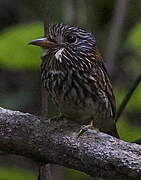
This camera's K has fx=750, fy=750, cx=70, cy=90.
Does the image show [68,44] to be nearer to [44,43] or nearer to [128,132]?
[44,43]

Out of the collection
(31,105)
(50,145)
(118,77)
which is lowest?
(31,105)

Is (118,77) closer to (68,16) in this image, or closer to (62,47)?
(68,16)

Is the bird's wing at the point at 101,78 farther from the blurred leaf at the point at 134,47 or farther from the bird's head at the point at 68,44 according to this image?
the blurred leaf at the point at 134,47

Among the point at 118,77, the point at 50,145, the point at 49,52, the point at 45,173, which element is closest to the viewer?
the point at 50,145

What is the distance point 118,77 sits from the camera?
5.51m

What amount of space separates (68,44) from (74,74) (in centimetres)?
15

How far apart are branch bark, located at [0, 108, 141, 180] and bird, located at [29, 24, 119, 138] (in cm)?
46

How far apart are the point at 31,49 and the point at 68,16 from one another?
94 centimetres

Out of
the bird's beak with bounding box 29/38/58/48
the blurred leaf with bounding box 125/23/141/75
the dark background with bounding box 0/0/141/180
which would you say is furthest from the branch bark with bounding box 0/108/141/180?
the blurred leaf with bounding box 125/23/141/75

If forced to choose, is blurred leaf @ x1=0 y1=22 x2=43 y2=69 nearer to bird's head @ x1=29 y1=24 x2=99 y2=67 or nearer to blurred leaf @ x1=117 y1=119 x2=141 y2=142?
bird's head @ x1=29 y1=24 x2=99 y2=67

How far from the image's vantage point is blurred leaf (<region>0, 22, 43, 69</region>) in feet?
13.2

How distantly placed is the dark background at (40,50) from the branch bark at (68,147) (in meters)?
0.84

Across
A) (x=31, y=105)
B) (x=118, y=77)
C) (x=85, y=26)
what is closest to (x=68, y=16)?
(x=85, y=26)

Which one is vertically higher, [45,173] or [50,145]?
[50,145]
